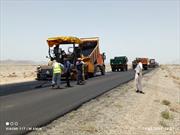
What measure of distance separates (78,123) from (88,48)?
27056mm

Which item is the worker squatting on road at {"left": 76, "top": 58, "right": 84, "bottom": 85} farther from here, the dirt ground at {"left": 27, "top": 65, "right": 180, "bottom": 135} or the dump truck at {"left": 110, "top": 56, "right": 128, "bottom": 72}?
the dump truck at {"left": 110, "top": 56, "right": 128, "bottom": 72}

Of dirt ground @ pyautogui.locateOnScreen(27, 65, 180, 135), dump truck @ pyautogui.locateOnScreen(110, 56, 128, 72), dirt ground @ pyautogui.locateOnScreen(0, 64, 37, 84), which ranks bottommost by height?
dirt ground @ pyautogui.locateOnScreen(0, 64, 37, 84)

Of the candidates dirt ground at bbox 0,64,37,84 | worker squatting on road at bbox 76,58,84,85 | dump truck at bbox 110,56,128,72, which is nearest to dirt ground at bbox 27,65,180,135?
worker squatting on road at bbox 76,58,84,85

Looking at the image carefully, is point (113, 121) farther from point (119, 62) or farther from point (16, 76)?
point (119, 62)

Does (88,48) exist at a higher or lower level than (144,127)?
higher

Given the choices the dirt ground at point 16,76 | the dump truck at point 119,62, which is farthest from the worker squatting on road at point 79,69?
the dump truck at point 119,62

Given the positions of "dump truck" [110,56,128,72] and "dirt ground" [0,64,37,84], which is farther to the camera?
"dump truck" [110,56,128,72]

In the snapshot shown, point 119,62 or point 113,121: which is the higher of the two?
point 119,62

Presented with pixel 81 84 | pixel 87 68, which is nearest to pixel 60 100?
pixel 81 84

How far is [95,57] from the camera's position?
38594 mm

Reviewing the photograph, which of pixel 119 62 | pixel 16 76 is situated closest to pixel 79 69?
pixel 16 76

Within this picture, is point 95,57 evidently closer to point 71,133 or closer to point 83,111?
point 83,111

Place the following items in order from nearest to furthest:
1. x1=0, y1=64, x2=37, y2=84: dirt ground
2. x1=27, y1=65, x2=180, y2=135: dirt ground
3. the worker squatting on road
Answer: x1=27, y1=65, x2=180, y2=135: dirt ground, the worker squatting on road, x1=0, y1=64, x2=37, y2=84: dirt ground

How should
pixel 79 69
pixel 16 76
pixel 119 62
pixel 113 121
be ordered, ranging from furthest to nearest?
pixel 119 62 → pixel 16 76 → pixel 79 69 → pixel 113 121
